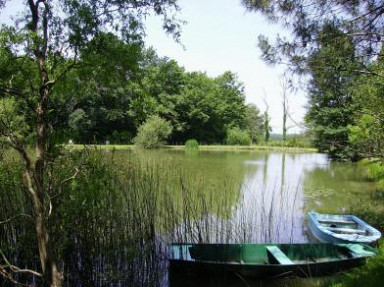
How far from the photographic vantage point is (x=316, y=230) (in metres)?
6.94

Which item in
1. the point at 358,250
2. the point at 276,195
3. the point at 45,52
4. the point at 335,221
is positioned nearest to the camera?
the point at 45,52

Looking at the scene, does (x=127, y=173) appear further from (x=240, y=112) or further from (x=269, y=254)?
(x=240, y=112)

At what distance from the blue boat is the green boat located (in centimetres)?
47

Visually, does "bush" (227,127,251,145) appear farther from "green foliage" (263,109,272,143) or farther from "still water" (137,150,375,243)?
"still water" (137,150,375,243)

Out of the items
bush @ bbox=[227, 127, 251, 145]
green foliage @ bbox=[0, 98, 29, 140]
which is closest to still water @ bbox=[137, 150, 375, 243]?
green foliage @ bbox=[0, 98, 29, 140]

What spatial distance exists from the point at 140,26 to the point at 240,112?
4344 cm

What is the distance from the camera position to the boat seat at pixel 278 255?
5.04 m

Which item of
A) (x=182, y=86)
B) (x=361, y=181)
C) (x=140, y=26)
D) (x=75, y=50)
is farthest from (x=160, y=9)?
(x=182, y=86)

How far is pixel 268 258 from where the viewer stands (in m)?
5.43

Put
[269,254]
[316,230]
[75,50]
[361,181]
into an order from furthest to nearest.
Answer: [361,181]
[316,230]
[269,254]
[75,50]

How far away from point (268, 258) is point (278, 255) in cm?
25

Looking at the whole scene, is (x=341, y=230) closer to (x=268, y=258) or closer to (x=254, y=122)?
(x=268, y=258)

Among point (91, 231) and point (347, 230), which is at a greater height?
point (91, 231)

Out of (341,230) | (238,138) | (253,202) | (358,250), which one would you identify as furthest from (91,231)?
(238,138)
